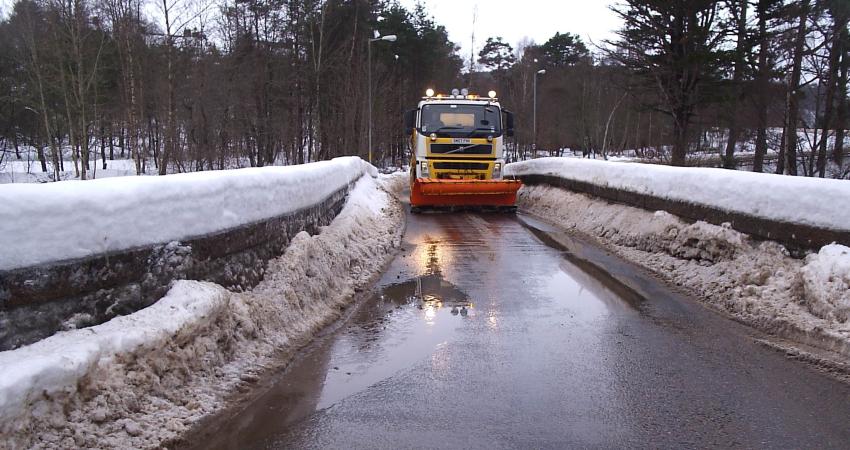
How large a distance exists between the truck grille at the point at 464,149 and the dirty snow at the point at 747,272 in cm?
590

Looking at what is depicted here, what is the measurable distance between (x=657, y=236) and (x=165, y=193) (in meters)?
7.51

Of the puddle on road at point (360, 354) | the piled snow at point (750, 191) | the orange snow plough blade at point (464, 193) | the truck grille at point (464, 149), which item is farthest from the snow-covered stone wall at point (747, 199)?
the truck grille at point (464, 149)

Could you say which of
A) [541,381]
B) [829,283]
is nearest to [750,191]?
[829,283]

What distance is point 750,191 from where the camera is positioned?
7.72 meters

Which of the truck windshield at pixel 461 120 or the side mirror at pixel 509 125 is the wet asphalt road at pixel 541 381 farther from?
the side mirror at pixel 509 125

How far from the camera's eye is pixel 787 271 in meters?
6.48

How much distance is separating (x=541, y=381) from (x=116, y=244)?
3.22 metres

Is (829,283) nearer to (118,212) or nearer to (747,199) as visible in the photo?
(747,199)

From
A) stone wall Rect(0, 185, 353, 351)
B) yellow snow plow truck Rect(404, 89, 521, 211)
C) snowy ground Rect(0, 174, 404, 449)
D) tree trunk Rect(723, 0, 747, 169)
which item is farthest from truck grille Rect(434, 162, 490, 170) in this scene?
tree trunk Rect(723, 0, 747, 169)

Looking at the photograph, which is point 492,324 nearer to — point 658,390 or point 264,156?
point 658,390

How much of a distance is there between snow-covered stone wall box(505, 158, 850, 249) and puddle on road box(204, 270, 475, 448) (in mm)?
3645

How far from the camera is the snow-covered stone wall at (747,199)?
20.7ft

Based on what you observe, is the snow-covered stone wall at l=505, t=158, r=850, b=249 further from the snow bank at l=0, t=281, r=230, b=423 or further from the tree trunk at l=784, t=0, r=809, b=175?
the tree trunk at l=784, t=0, r=809, b=175

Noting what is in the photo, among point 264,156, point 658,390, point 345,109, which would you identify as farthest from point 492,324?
point 264,156
